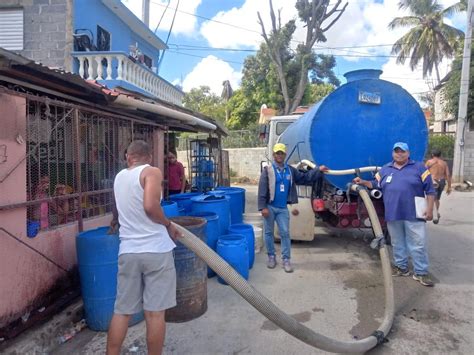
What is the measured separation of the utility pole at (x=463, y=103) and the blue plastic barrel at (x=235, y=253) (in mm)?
16442

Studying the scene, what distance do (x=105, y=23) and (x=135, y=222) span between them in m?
9.39

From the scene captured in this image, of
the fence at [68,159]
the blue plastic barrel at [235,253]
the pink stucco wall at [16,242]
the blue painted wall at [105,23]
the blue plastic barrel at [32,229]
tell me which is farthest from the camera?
the blue painted wall at [105,23]

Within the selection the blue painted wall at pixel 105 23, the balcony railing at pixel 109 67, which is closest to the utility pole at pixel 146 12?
the blue painted wall at pixel 105 23

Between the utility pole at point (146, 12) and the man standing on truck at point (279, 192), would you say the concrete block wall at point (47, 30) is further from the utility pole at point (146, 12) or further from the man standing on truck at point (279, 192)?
the utility pole at point (146, 12)

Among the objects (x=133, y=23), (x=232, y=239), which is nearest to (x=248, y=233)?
(x=232, y=239)

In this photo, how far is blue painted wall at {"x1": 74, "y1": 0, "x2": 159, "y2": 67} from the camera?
9.08 metres

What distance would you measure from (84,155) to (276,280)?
118 inches

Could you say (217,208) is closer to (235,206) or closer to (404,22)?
(235,206)

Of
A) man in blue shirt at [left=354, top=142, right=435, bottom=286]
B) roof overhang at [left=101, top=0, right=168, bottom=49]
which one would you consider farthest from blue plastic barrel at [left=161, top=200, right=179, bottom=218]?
roof overhang at [left=101, top=0, right=168, bottom=49]

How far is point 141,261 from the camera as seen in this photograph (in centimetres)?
279

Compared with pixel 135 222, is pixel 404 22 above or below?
above

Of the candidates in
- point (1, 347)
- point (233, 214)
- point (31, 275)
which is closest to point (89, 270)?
point (31, 275)

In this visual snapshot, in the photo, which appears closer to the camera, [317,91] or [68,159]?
[68,159]

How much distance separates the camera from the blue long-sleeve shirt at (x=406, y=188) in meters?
4.97
